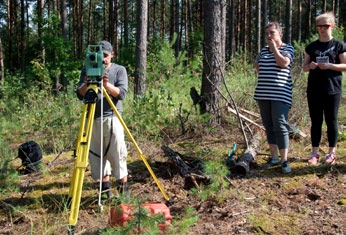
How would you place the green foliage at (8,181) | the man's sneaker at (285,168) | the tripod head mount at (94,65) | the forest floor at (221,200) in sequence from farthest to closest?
the man's sneaker at (285,168), the green foliage at (8,181), the forest floor at (221,200), the tripod head mount at (94,65)

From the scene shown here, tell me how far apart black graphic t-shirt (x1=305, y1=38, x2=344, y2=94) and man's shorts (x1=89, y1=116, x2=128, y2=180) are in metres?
2.14

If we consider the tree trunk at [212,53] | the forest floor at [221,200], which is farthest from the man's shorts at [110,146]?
the tree trunk at [212,53]

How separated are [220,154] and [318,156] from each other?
1.17 metres

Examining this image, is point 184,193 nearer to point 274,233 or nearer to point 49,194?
point 274,233

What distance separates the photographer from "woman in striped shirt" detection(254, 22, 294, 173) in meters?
3.58

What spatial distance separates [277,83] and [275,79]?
5 centimetres

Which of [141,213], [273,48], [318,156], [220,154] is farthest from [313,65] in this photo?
[141,213]

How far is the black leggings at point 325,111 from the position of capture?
12.1 ft

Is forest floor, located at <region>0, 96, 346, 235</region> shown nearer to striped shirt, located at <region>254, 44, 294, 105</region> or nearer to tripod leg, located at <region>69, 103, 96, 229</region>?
tripod leg, located at <region>69, 103, 96, 229</region>

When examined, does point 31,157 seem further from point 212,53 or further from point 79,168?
point 212,53

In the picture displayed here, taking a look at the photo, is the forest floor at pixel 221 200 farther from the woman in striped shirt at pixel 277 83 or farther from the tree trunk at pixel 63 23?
the tree trunk at pixel 63 23

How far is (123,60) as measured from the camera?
20891 millimetres

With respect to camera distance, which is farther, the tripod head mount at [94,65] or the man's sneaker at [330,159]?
the man's sneaker at [330,159]

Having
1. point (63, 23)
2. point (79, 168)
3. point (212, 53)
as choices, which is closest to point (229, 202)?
point (79, 168)
